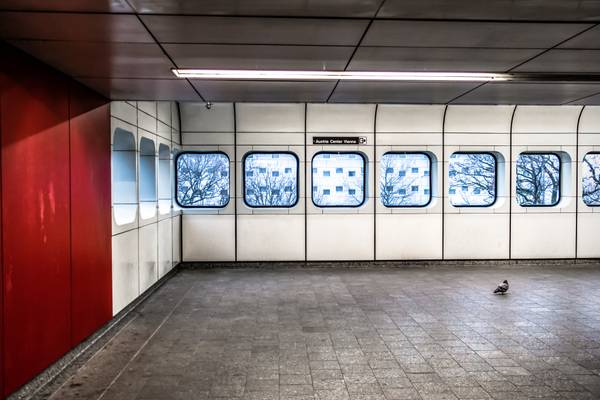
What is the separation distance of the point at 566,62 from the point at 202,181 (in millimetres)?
7515

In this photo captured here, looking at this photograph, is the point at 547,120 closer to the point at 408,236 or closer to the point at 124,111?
the point at 408,236

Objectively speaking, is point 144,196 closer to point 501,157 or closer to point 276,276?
point 276,276

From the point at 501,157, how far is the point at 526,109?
1155mm

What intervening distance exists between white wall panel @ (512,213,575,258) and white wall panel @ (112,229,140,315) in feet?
26.3

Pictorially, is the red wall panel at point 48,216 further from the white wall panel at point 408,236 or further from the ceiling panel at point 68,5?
the white wall panel at point 408,236

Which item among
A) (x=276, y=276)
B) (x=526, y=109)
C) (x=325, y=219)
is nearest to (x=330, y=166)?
(x=325, y=219)

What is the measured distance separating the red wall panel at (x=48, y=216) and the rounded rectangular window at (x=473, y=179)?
7573 millimetres

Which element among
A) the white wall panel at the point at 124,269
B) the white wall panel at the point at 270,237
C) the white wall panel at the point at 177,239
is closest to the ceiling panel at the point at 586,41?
the white wall panel at the point at 124,269

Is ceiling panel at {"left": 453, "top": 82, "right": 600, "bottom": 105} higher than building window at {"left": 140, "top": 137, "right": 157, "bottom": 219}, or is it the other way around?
ceiling panel at {"left": 453, "top": 82, "right": 600, "bottom": 105}

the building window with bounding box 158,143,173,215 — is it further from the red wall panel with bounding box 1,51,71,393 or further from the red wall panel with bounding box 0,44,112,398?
the red wall panel with bounding box 1,51,71,393

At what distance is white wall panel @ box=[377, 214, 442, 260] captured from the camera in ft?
32.3

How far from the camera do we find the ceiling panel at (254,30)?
3.02 m

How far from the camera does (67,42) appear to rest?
3352 mm

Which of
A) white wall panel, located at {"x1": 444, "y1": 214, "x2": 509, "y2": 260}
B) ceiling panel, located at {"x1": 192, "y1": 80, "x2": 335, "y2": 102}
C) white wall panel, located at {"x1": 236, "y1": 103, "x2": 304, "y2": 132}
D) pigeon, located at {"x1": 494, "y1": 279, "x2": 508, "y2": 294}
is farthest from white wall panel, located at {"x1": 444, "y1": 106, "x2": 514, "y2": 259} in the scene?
ceiling panel, located at {"x1": 192, "y1": 80, "x2": 335, "y2": 102}
